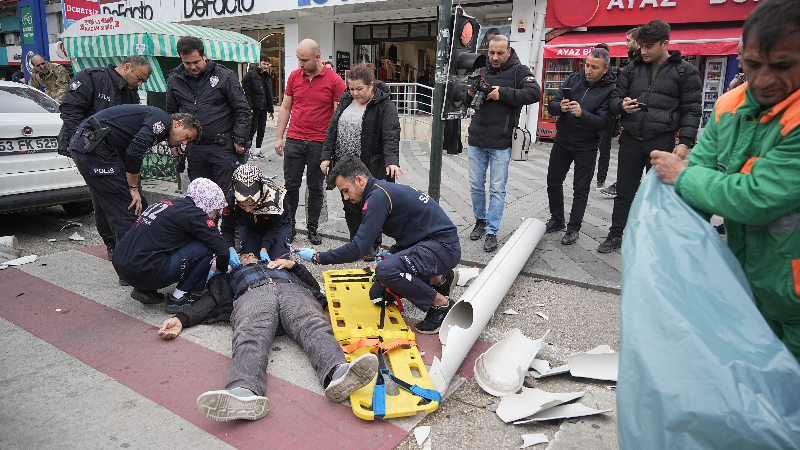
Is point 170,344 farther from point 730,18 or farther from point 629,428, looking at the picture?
point 730,18

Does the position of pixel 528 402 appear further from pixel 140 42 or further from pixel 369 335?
pixel 140 42

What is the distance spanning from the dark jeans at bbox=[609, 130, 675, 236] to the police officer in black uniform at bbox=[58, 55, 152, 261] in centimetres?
463

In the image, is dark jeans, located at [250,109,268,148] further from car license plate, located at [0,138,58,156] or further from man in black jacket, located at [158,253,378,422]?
man in black jacket, located at [158,253,378,422]

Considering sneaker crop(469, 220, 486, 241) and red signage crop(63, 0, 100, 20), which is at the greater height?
red signage crop(63, 0, 100, 20)

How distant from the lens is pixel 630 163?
5.27 metres

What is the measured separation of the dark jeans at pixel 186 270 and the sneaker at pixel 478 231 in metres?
2.79

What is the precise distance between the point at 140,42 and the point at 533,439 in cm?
906

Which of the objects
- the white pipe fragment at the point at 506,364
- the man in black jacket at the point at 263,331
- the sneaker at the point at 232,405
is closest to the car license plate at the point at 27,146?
the man in black jacket at the point at 263,331

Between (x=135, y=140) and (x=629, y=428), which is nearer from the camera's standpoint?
(x=629, y=428)

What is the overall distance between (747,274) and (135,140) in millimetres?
4282

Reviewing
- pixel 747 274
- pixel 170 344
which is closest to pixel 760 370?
pixel 747 274

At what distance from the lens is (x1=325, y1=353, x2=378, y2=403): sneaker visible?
268cm

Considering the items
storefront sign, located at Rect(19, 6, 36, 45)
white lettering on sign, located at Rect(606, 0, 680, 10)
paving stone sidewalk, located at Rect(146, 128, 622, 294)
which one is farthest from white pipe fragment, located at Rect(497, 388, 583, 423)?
storefront sign, located at Rect(19, 6, 36, 45)

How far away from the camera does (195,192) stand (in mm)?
3930
